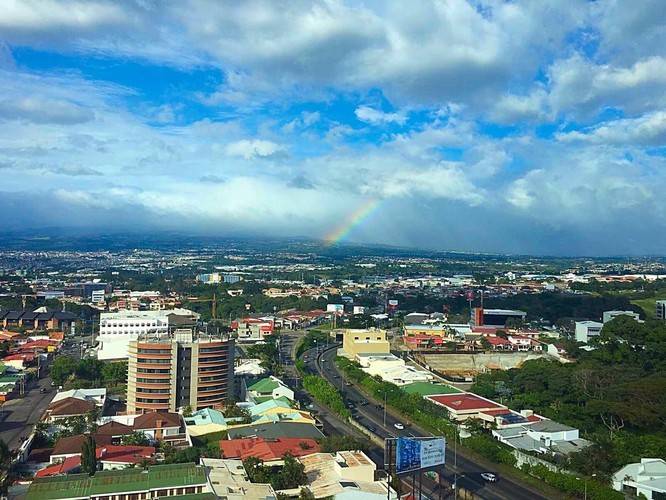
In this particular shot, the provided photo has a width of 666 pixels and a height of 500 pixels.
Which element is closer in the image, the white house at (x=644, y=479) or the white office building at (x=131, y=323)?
the white house at (x=644, y=479)

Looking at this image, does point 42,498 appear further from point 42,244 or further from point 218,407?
point 42,244

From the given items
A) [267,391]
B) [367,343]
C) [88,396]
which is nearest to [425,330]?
[367,343]

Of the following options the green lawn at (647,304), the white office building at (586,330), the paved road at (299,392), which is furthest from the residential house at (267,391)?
the green lawn at (647,304)

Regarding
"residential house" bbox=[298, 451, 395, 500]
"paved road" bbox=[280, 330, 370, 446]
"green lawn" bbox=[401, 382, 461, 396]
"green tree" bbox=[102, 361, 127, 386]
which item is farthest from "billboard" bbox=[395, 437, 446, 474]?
"green tree" bbox=[102, 361, 127, 386]

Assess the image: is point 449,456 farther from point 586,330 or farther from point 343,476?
point 586,330

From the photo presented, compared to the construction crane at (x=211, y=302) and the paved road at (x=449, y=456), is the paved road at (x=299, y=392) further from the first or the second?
the construction crane at (x=211, y=302)

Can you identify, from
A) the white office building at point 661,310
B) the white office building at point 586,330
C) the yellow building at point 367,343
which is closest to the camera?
the yellow building at point 367,343

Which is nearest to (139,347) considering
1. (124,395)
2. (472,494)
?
(124,395)
